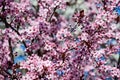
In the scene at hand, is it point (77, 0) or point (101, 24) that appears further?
point (77, 0)

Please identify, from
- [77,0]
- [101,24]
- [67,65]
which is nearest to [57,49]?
[67,65]

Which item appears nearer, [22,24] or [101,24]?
[101,24]

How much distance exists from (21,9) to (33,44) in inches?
45.5

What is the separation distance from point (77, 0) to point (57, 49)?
881cm

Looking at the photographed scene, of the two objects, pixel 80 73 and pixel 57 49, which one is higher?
pixel 57 49

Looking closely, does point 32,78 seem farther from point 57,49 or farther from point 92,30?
point 92,30

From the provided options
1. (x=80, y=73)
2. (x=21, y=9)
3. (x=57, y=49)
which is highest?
(x=21, y=9)

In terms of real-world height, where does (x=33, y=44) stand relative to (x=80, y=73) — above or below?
above

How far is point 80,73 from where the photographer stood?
9.38 m

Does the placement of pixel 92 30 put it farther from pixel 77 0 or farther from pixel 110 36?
pixel 77 0

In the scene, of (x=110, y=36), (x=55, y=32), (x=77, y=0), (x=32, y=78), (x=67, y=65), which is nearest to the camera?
(x=32, y=78)

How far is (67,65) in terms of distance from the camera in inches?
355

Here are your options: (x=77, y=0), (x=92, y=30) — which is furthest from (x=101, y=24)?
(x=77, y=0)

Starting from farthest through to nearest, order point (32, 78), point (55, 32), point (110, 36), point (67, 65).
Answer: point (55, 32)
point (110, 36)
point (67, 65)
point (32, 78)
